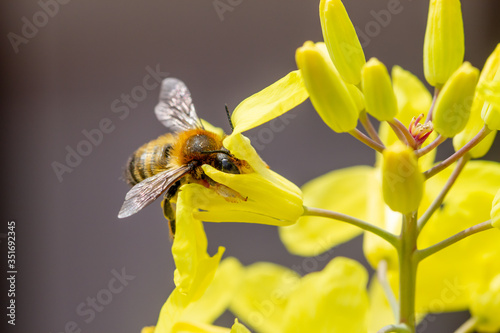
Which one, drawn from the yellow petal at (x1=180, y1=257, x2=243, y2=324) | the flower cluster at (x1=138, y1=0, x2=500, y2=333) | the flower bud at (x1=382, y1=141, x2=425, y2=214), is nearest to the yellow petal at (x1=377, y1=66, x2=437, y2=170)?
the flower cluster at (x1=138, y1=0, x2=500, y2=333)

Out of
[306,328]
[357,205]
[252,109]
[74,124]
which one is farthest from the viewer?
[74,124]

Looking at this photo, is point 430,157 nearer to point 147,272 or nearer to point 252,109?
point 252,109

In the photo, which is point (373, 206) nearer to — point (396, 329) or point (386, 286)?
point (386, 286)

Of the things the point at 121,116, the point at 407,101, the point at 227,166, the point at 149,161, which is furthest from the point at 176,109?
the point at 121,116

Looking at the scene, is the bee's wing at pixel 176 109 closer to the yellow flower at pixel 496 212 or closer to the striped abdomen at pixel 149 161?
the striped abdomen at pixel 149 161

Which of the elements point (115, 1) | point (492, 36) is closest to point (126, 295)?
point (115, 1)
